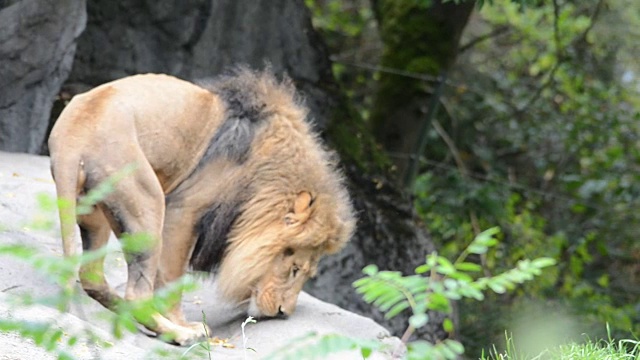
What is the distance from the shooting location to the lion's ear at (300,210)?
543 cm

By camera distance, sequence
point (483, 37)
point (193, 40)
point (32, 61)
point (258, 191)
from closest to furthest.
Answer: point (258, 191) < point (32, 61) < point (193, 40) < point (483, 37)

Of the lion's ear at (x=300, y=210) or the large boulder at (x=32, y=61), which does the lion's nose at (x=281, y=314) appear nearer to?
the lion's ear at (x=300, y=210)

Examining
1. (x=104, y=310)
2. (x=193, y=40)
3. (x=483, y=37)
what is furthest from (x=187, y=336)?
(x=483, y=37)

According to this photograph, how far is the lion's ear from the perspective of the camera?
17.8 feet

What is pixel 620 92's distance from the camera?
428 inches

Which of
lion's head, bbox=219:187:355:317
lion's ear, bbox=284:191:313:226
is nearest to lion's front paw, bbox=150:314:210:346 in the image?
lion's head, bbox=219:187:355:317

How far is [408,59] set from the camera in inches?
384

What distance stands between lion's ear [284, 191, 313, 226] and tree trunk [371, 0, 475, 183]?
13.3 ft

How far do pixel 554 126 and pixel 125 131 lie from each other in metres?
6.62

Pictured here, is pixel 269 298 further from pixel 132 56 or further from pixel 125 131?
pixel 132 56

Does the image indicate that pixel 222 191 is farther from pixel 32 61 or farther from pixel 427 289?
pixel 427 289

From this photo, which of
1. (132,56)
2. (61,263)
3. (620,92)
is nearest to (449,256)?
(620,92)

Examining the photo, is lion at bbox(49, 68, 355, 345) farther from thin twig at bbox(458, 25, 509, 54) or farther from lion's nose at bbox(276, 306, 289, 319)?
thin twig at bbox(458, 25, 509, 54)

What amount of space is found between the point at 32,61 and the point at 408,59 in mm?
3884
